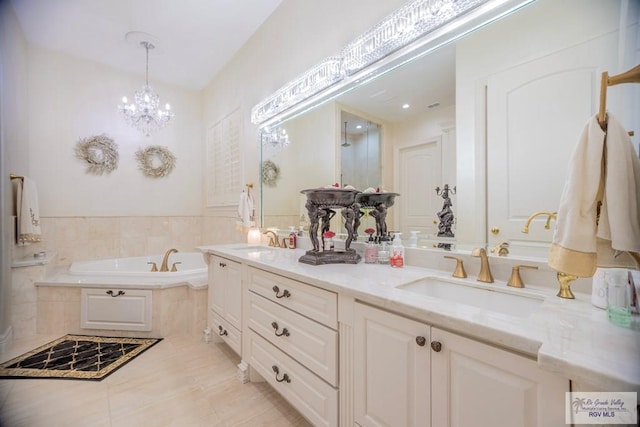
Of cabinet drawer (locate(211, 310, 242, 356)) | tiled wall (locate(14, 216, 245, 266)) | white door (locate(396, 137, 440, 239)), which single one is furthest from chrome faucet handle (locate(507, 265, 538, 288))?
tiled wall (locate(14, 216, 245, 266))

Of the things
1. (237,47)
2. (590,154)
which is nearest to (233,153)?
(237,47)

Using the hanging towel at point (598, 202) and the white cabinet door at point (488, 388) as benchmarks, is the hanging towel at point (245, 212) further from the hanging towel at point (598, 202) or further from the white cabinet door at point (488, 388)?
the hanging towel at point (598, 202)

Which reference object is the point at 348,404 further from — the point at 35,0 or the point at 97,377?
the point at 35,0

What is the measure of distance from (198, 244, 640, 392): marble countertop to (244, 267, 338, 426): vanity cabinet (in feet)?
0.45

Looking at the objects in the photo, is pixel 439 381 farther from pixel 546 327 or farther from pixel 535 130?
pixel 535 130

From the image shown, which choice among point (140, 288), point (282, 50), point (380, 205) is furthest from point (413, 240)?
point (140, 288)

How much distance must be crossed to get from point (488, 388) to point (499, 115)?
99cm

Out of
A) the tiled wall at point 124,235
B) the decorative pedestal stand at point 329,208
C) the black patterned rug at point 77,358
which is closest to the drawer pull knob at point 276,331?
the decorative pedestal stand at point 329,208

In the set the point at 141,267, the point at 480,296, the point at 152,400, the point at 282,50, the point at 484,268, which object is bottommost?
the point at 152,400

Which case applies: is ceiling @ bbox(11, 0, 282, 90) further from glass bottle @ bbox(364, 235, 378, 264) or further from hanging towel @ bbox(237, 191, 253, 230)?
glass bottle @ bbox(364, 235, 378, 264)

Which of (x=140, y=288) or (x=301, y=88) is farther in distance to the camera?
(x=140, y=288)

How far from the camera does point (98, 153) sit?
3438 mm

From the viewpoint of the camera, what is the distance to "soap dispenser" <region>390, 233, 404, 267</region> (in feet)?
4.59

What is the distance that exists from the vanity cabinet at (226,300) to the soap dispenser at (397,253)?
99cm
